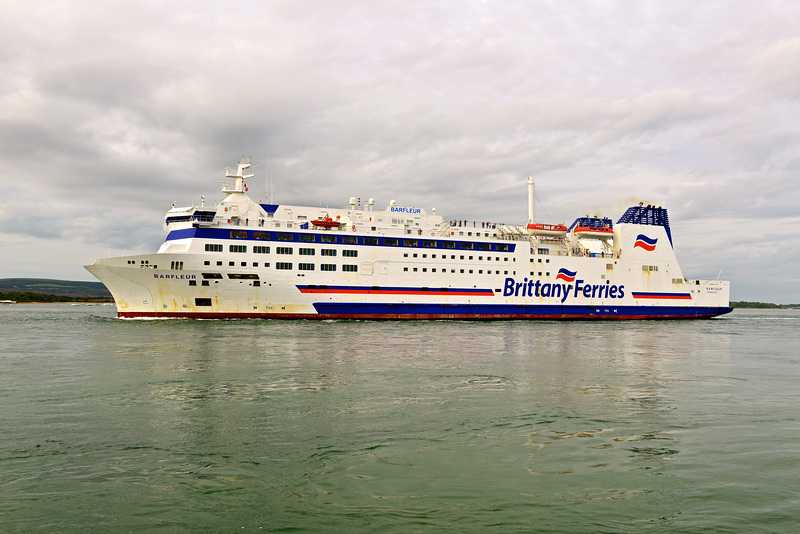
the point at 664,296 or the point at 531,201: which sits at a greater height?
the point at 531,201

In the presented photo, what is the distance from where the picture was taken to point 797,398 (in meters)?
12.7

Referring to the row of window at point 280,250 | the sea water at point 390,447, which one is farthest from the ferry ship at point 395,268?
the sea water at point 390,447

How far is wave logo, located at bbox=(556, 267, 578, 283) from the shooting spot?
45500mm

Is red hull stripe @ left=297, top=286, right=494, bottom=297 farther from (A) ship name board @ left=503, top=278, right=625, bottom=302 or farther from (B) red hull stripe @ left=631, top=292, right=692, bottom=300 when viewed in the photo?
(B) red hull stripe @ left=631, top=292, right=692, bottom=300

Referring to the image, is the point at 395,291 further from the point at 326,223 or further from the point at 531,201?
the point at 531,201

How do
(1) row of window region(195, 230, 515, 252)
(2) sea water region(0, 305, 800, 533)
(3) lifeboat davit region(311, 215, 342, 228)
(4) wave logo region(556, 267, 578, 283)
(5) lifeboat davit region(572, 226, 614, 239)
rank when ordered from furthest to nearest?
1. (5) lifeboat davit region(572, 226, 614, 239)
2. (4) wave logo region(556, 267, 578, 283)
3. (3) lifeboat davit region(311, 215, 342, 228)
4. (1) row of window region(195, 230, 515, 252)
5. (2) sea water region(0, 305, 800, 533)

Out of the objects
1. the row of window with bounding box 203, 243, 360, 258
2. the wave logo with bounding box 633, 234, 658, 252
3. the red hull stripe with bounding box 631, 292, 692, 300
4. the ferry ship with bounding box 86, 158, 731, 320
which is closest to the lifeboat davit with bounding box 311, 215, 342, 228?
the ferry ship with bounding box 86, 158, 731, 320

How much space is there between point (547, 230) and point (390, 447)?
42026mm

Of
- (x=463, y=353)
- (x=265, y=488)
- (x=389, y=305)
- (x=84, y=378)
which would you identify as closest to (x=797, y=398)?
(x=463, y=353)

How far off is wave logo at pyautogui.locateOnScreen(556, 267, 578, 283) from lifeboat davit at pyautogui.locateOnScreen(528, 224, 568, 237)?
381 centimetres

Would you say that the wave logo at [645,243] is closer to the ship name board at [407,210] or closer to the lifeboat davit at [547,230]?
the lifeboat davit at [547,230]

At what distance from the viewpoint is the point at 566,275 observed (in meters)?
45.7

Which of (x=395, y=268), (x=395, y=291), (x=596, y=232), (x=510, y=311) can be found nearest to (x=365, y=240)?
(x=395, y=268)

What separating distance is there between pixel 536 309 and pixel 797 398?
1253 inches
